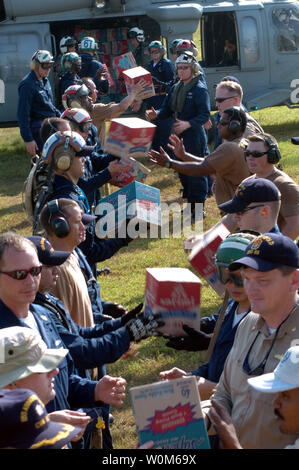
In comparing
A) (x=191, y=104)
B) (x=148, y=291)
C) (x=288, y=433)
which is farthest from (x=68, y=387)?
(x=191, y=104)

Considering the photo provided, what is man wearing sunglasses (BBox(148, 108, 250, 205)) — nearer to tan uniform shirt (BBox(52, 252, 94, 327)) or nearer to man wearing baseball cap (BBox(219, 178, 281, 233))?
man wearing baseball cap (BBox(219, 178, 281, 233))

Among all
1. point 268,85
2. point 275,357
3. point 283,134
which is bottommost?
point 283,134

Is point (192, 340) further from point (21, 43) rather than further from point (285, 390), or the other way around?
point (21, 43)

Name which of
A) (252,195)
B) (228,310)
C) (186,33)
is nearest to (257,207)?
(252,195)

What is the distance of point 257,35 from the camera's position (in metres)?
17.8

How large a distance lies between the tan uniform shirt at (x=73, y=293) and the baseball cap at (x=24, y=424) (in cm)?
221

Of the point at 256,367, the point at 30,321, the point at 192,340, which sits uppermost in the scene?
the point at 30,321

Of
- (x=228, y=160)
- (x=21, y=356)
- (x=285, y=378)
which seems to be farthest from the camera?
(x=228, y=160)

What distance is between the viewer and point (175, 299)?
4.79 metres

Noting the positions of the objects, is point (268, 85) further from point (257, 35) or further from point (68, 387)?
point (68, 387)

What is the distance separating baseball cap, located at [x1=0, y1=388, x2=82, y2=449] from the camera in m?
2.68

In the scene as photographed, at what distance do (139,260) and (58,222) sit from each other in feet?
18.6

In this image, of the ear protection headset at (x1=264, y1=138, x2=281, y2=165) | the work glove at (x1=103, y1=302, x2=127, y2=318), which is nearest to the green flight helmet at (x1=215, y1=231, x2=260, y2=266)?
the work glove at (x1=103, y1=302, x2=127, y2=318)

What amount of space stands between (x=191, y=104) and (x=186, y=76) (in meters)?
0.46
